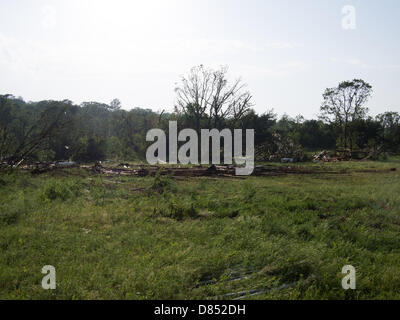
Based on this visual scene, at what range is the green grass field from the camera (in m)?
3.25

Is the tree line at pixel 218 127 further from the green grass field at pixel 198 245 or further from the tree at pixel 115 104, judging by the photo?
the tree at pixel 115 104

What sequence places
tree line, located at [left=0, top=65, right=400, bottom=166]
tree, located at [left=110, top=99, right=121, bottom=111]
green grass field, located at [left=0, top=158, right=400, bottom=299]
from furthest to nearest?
1. tree, located at [left=110, top=99, right=121, bottom=111]
2. tree line, located at [left=0, top=65, right=400, bottom=166]
3. green grass field, located at [left=0, top=158, right=400, bottom=299]

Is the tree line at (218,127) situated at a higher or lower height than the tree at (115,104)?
lower

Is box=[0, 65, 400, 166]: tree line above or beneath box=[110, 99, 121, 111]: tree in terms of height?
beneath

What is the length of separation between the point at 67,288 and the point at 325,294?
2.63 m

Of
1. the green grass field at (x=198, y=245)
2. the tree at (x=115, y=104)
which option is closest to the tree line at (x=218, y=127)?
the green grass field at (x=198, y=245)

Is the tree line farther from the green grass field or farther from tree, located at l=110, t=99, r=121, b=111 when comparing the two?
tree, located at l=110, t=99, r=121, b=111

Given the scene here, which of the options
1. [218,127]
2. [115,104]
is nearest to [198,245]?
[218,127]

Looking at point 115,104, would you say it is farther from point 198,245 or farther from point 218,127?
point 198,245

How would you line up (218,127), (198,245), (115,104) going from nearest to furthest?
1. (198,245)
2. (218,127)
3. (115,104)

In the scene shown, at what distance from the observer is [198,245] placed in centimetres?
436

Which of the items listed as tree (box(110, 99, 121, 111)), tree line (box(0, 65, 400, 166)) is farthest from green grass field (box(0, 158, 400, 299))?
tree (box(110, 99, 121, 111))

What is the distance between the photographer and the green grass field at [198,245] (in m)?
3.25
